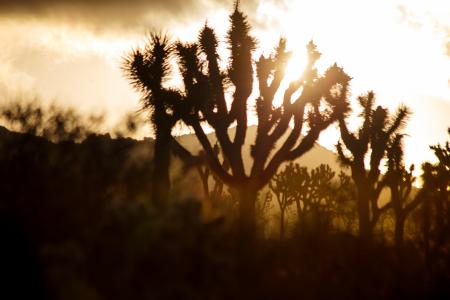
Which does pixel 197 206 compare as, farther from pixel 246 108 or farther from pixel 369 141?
pixel 369 141

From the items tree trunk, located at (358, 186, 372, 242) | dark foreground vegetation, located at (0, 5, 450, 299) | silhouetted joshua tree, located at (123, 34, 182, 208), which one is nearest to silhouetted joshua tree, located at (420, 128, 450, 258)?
dark foreground vegetation, located at (0, 5, 450, 299)

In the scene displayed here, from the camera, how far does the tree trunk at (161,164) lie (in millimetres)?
9806

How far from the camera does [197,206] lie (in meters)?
5.50

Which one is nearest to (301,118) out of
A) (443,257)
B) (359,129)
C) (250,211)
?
(250,211)

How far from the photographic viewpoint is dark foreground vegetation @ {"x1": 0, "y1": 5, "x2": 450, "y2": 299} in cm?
487

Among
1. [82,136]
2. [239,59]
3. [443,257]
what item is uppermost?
[239,59]

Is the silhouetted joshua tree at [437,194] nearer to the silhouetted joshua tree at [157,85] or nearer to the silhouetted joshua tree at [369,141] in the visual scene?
the silhouetted joshua tree at [369,141]

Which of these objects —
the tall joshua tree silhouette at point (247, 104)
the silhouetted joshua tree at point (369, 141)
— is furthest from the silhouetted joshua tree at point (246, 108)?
the silhouetted joshua tree at point (369, 141)

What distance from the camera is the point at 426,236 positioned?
52.2ft

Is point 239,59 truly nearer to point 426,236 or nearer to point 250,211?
A: point 250,211

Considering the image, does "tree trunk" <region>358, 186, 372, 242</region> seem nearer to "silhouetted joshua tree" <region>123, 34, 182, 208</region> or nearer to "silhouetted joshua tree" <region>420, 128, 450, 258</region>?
"silhouetted joshua tree" <region>420, 128, 450, 258</region>

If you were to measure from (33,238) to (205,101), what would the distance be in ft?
22.0

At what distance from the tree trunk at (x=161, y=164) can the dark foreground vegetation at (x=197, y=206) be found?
30mm

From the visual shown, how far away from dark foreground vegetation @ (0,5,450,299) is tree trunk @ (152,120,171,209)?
30mm
